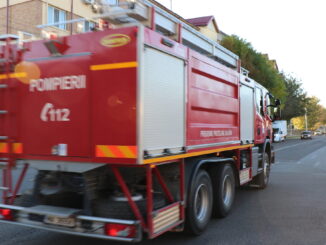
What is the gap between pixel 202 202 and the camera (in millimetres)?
5461

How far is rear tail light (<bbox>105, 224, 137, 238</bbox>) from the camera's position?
3684mm

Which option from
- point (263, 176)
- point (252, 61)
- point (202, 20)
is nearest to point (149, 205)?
point (263, 176)

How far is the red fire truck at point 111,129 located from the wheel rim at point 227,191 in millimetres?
979

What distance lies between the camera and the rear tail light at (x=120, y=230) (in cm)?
368

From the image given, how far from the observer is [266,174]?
30.9 ft

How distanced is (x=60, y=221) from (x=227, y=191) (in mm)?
3423

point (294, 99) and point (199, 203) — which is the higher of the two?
point (294, 99)

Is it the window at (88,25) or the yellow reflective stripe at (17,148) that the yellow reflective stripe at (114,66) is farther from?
the yellow reflective stripe at (17,148)

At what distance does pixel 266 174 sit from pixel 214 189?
3.91m

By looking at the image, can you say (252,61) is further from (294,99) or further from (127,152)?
(127,152)

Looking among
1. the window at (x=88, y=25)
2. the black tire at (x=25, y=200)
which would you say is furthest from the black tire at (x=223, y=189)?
the window at (x=88, y=25)

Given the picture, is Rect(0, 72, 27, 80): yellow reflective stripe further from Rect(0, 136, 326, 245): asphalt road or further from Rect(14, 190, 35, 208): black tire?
Rect(0, 136, 326, 245): asphalt road

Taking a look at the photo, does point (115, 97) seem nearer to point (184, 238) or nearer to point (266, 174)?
point (184, 238)

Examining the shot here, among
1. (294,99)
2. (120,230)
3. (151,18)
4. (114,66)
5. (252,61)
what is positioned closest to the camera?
(120,230)
